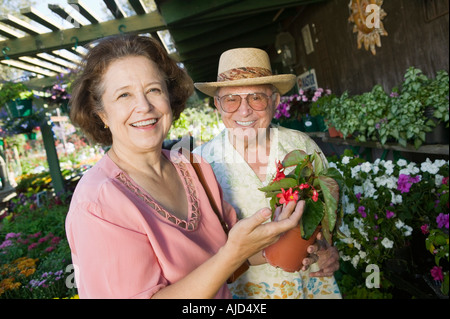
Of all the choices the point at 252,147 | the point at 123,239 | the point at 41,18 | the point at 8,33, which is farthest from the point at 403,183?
the point at 8,33

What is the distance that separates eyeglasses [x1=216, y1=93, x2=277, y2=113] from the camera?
1626mm

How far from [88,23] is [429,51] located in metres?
2.69

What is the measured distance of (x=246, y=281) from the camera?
5.02 ft

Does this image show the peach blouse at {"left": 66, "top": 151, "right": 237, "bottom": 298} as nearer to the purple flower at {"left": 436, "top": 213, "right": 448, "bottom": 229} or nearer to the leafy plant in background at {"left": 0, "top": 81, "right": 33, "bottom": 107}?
the purple flower at {"left": 436, "top": 213, "right": 448, "bottom": 229}

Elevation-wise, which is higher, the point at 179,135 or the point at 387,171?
the point at 179,135

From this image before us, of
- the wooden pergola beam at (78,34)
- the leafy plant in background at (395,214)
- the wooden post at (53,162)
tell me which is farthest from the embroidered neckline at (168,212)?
the wooden post at (53,162)

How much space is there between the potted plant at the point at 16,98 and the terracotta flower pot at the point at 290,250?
3.34 m

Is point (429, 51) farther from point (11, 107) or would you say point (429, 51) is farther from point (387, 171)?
point (11, 107)

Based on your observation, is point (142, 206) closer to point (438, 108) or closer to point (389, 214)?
point (389, 214)

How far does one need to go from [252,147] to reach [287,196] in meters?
0.65

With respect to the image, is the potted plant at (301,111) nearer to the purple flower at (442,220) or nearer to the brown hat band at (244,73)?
the purple flower at (442,220)

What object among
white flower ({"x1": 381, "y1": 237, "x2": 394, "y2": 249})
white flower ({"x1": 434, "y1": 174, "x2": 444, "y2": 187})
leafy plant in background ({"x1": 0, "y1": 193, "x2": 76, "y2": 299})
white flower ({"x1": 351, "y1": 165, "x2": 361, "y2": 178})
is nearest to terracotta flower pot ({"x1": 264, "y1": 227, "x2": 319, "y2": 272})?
white flower ({"x1": 381, "y1": 237, "x2": 394, "y2": 249})

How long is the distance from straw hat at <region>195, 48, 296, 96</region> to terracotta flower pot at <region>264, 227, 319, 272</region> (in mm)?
722
